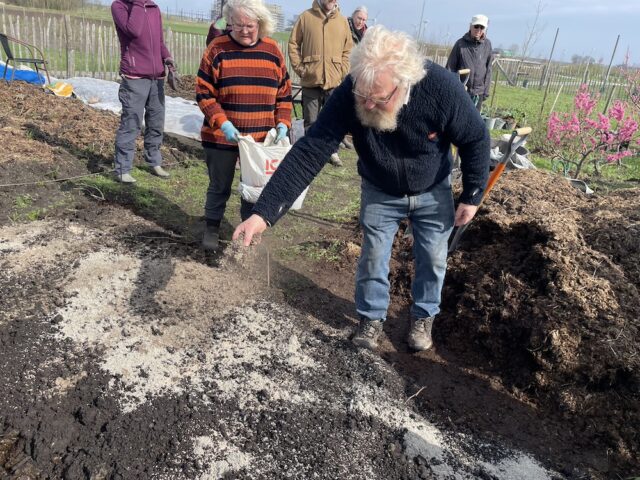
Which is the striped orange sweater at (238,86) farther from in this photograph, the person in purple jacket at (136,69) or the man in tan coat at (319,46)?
the man in tan coat at (319,46)

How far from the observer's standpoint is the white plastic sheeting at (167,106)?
757 cm

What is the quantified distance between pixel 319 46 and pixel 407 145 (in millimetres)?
4079

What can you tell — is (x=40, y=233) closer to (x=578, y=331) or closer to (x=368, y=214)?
(x=368, y=214)

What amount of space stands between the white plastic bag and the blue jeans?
783 millimetres

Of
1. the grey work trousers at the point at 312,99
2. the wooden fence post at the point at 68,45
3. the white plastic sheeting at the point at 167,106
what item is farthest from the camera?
the wooden fence post at the point at 68,45

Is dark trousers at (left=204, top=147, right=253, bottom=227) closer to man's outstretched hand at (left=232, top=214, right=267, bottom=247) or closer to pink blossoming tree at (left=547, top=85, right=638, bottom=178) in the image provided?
man's outstretched hand at (left=232, top=214, right=267, bottom=247)

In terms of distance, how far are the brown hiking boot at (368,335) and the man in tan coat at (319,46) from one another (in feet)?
12.8

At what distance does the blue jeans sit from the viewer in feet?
9.12

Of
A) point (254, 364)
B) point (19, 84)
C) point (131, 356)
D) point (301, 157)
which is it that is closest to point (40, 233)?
point (131, 356)

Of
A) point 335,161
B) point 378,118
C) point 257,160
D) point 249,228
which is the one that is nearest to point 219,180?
point 257,160

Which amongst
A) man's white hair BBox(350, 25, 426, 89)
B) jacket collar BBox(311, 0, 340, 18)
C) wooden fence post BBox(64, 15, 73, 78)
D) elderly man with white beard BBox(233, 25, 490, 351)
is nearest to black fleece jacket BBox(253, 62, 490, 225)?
elderly man with white beard BBox(233, 25, 490, 351)

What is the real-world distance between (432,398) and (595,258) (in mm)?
1505

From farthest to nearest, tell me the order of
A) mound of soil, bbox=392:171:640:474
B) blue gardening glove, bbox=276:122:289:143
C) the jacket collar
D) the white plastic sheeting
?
the white plastic sheeting
the jacket collar
blue gardening glove, bbox=276:122:289:143
mound of soil, bbox=392:171:640:474

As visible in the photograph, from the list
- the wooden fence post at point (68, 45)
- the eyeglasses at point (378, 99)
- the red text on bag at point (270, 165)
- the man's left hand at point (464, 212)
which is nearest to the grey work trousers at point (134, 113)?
the red text on bag at point (270, 165)
